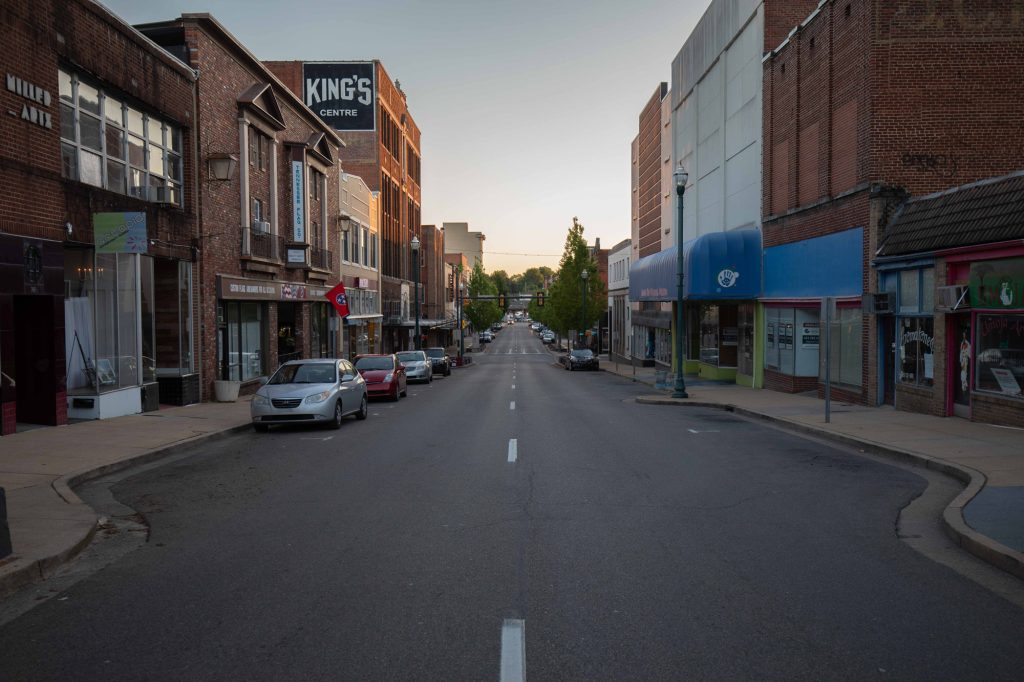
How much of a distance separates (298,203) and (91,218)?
14862 mm

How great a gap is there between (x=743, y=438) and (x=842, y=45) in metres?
12.1

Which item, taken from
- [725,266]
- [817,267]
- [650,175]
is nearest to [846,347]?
[817,267]

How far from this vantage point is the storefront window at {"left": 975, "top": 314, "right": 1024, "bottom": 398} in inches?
593

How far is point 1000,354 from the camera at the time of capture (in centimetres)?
1559

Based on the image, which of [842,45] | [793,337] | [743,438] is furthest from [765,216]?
[743,438]

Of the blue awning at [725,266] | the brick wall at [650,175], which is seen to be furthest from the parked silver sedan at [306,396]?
the brick wall at [650,175]

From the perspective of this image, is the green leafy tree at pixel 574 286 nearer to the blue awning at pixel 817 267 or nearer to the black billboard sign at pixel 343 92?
the black billboard sign at pixel 343 92

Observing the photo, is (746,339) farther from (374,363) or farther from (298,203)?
(298,203)

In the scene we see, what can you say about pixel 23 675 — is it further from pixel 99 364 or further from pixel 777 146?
pixel 777 146

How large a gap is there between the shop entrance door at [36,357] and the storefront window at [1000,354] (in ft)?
59.1

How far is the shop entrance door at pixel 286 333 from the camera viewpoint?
32.2 metres

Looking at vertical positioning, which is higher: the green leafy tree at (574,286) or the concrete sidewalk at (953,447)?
the green leafy tree at (574,286)

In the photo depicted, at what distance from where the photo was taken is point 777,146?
88.6 feet

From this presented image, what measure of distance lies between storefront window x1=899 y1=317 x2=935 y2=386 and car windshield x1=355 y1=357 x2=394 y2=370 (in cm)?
1496
